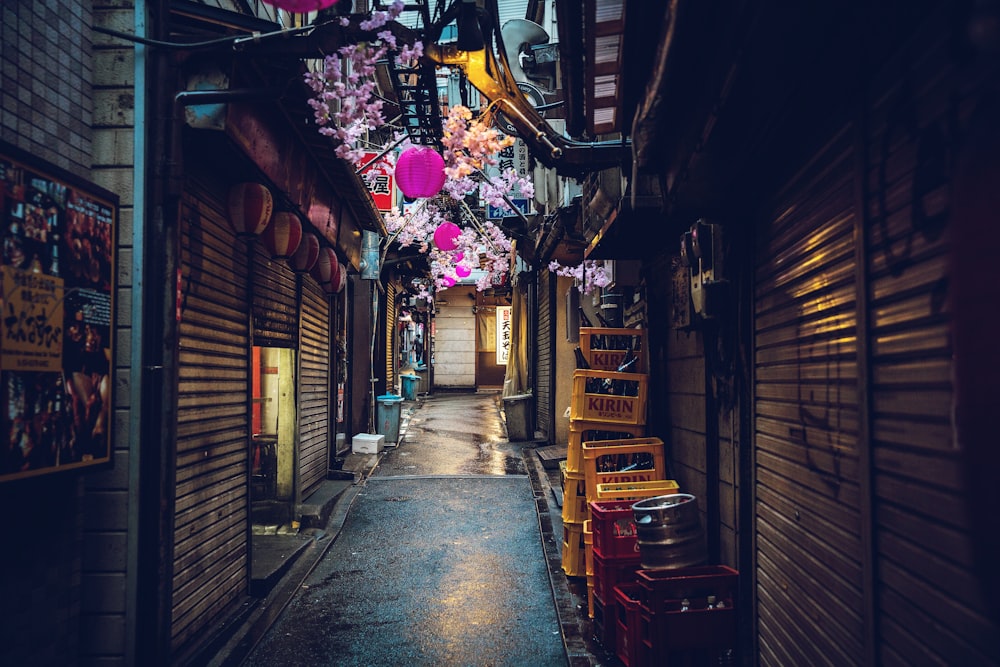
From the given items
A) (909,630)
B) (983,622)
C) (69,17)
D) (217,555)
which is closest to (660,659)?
(909,630)

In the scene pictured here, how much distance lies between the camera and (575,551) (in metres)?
8.44

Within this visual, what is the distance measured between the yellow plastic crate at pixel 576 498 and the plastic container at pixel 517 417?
33.7 feet

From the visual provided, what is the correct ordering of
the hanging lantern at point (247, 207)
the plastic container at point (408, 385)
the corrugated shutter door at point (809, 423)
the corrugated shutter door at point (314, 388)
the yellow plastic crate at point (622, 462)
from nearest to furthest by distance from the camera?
the corrugated shutter door at point (809, 423)
the hanging lantern at point (247, 207)
the yellow plastic crate at point (622, 462)
the corrugated shutter door at point (314, 388)
the plastic container at point (408, 385)

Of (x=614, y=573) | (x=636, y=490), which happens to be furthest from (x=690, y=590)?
(x=636, y=490)

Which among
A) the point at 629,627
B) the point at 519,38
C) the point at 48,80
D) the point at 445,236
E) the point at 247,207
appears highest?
the point at 519,38

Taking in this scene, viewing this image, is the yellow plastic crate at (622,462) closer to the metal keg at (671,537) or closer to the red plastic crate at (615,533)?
the red plastic crate at (615,533)

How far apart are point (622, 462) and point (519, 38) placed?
1164 centimetres

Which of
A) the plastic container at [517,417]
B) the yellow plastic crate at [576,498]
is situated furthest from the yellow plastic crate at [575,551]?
the plastic container at [517,417]

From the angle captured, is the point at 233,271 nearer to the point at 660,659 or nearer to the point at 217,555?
the point at 217,555

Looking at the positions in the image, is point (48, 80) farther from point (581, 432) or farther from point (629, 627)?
point (629, 627)

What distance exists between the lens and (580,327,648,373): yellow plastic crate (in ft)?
29.8

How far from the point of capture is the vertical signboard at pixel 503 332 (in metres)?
33.2

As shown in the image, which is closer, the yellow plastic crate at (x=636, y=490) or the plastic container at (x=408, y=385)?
the yellow plastic crate at (x=636, y=490)

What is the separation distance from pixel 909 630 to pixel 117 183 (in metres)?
6.62
